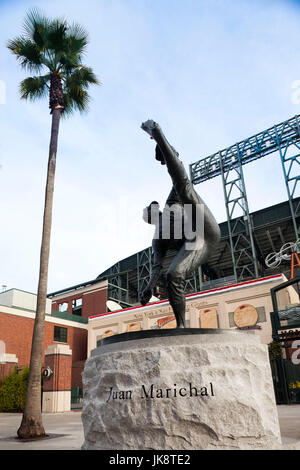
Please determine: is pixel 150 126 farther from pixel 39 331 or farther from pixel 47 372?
pixel 47 372

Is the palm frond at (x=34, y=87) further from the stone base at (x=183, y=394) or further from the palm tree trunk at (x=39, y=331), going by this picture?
the stone base at (x=183, y=394)

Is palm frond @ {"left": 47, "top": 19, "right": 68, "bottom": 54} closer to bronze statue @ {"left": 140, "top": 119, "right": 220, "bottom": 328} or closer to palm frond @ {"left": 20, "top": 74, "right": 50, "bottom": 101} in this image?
palm frond @ {"left": 20, "top": 74, "right": 50, "bottom": 101}

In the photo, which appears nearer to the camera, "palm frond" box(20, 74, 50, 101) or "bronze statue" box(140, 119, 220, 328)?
"bronze statue" box(140, 119, 220, 328)

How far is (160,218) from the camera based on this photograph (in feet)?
18.4

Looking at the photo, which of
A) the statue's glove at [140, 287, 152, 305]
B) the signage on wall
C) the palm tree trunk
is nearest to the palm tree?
the palm tree trunk

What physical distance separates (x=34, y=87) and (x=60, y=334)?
22.6 meters

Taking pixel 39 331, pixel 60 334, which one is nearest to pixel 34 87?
pixel 39 331

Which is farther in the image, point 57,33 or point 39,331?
point 57,33

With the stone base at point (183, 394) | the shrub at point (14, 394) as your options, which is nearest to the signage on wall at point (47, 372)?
the shrub at point (14, 394)

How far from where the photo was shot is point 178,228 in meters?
5.42

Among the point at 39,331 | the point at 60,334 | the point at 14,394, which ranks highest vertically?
the point at 60,334

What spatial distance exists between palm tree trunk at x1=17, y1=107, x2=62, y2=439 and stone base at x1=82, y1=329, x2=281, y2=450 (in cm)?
516

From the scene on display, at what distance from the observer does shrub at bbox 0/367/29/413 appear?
59.6 feet

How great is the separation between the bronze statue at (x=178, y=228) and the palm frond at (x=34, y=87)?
8.52 metres
